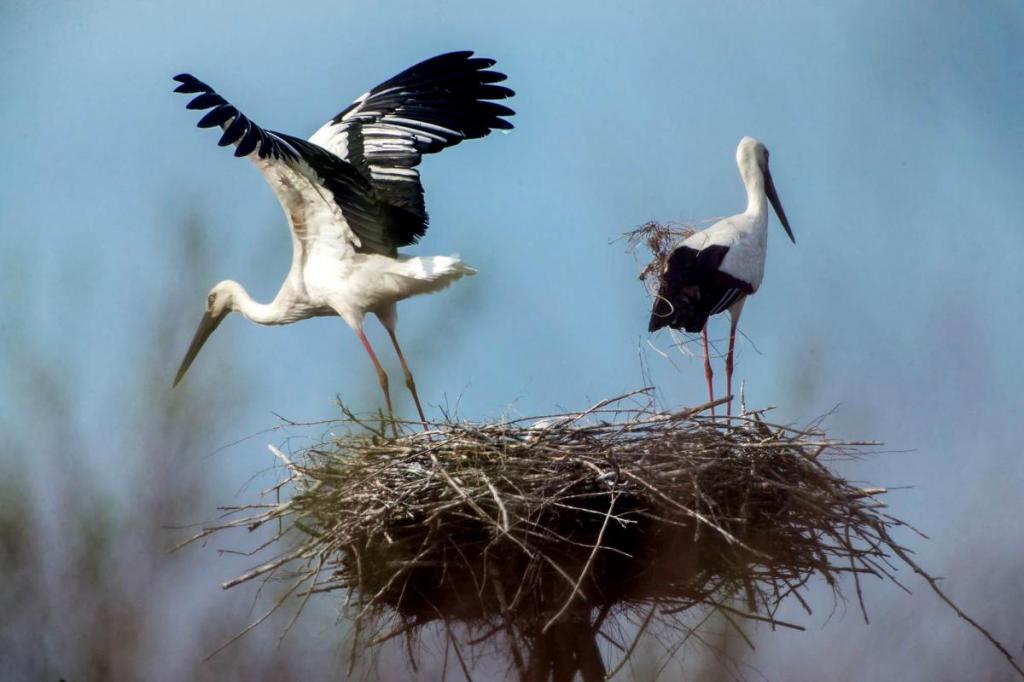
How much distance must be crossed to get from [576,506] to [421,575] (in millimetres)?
599

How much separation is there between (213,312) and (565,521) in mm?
3772

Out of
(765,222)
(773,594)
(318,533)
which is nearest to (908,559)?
(773,594)

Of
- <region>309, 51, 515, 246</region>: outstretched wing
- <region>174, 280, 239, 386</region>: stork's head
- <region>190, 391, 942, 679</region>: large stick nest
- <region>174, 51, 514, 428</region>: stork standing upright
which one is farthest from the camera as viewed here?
<region>174, 280, 239, 386</region>: stork's head

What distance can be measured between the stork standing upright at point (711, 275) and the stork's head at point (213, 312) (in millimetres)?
2409

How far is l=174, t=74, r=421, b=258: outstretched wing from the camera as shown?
6500mm

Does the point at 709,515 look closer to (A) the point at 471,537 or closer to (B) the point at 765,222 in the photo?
(A) the point at 471,537

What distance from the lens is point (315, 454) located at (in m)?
5.49

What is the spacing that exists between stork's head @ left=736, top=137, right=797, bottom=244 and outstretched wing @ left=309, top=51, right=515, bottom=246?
51.0 inches

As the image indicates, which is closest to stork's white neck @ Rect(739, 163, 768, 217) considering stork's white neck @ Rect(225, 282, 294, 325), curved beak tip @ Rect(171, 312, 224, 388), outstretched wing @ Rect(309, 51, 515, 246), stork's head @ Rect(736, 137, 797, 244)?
stork's head @ Rect(736, 137, 797, 244)

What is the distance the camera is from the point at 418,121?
7445 millimetres

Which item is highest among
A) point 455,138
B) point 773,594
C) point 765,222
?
point 455,138

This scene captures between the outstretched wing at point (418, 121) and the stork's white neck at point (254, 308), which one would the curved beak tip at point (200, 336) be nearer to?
the stork's white neck at point (254, 308)

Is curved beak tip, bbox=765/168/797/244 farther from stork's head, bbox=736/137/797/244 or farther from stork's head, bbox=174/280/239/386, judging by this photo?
stork's head, bbox=174/280/239/386

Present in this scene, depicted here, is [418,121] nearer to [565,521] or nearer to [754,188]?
[754,188]
